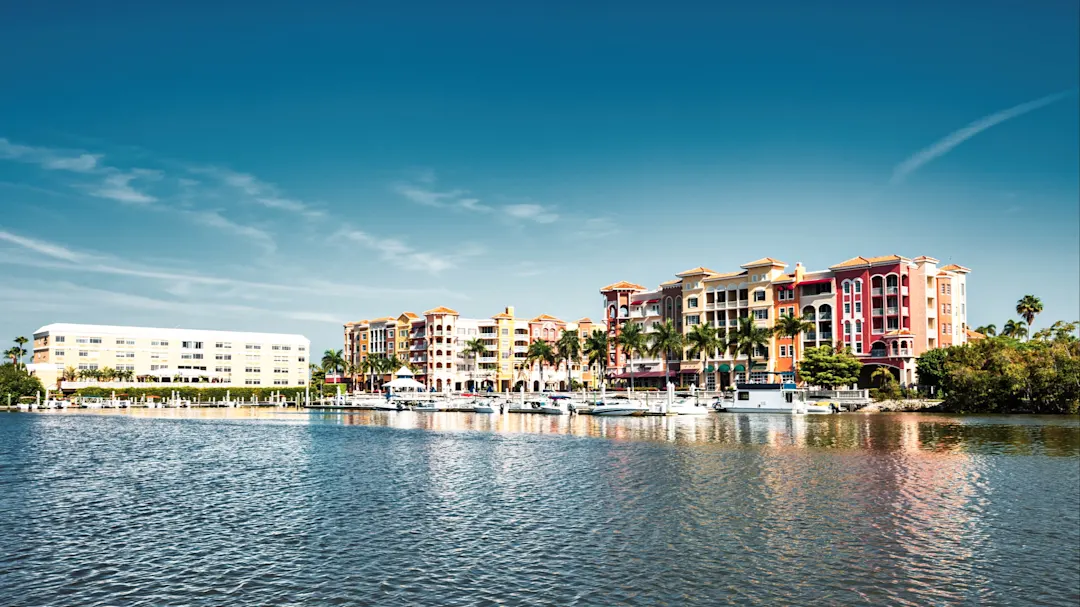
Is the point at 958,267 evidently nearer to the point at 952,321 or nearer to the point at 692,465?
the point at 952,321

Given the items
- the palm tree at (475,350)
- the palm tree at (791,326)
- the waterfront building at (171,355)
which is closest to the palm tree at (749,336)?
the palm tree at (791,326)

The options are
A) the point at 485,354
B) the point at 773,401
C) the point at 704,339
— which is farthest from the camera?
the point at 485,354

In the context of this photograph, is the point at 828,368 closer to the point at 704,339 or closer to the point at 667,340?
the point at 704,339

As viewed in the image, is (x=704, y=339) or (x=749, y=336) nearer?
(x=749, y=336)

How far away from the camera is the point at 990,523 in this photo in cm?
2806

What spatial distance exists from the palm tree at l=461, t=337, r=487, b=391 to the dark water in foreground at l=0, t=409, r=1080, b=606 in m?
127

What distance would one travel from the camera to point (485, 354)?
190 meters

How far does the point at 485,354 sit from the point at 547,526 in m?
163

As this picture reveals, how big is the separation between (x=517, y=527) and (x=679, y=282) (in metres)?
119

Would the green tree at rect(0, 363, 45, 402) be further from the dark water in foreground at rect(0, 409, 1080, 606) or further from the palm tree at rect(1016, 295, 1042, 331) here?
Answer: the palm tree at rect(1016, 295, 1042, 331)

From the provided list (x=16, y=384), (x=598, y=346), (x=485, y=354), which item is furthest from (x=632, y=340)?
(x=16, y=384)

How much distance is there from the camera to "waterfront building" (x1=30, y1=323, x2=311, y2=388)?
6432 inches

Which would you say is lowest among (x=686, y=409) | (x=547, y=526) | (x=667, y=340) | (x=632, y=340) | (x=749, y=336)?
(x=686, y=409)

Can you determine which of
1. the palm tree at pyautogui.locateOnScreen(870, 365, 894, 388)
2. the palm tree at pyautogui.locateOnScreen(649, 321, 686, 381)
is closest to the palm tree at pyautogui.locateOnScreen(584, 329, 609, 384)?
the palm tree at pyautogui.locateOnScreen(649, 321, 686, 381)
